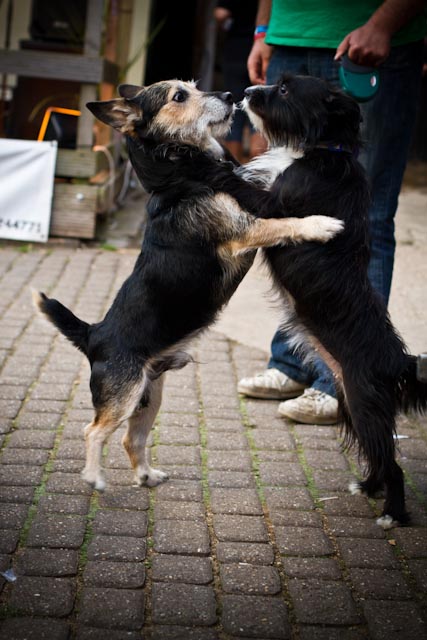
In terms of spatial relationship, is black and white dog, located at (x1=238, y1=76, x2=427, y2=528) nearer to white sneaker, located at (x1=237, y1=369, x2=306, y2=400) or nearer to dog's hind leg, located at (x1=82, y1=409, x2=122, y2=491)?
dog's hind leg, located at (x1=82, y1=409, x2=122, y2=491)

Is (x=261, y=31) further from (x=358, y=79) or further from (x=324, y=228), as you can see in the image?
(x=324, y=228)

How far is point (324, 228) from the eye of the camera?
3080 mm

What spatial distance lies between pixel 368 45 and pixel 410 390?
5.06 ft

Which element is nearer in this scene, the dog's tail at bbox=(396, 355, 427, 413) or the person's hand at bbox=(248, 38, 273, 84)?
the dog's tail at bbox=(396, 355, 427, 413)

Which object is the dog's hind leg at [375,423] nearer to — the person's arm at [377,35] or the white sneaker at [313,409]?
the white sneaker at [313,409]

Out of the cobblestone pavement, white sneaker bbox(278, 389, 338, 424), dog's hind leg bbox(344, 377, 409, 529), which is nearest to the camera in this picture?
the cobblestone pavement

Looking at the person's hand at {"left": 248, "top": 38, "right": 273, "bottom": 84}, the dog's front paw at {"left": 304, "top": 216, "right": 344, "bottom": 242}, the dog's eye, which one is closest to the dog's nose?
the dog's eye

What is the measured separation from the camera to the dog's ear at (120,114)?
3.41m

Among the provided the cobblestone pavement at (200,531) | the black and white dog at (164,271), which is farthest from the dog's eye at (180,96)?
the cobblestone pavement at (200,531)

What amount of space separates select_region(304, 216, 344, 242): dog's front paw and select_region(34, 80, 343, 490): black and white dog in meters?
0.01

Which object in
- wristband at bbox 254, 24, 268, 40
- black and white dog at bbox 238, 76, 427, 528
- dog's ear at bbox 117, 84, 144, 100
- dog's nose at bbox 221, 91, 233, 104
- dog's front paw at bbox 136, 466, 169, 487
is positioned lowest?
dog's front paw at bbox 136, 466, 169, 487

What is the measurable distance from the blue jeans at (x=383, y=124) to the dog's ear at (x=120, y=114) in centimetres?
83

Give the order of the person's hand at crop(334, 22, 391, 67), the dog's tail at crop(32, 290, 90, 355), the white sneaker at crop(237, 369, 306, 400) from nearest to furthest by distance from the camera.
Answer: the dog's tail at crop(32, 290, 90, 355) < the person's hand at crop(334, 22, 391, 67) < the white sneaker at crop(237, 369, 306, 400)

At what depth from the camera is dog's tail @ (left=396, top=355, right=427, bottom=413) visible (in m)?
3.15
